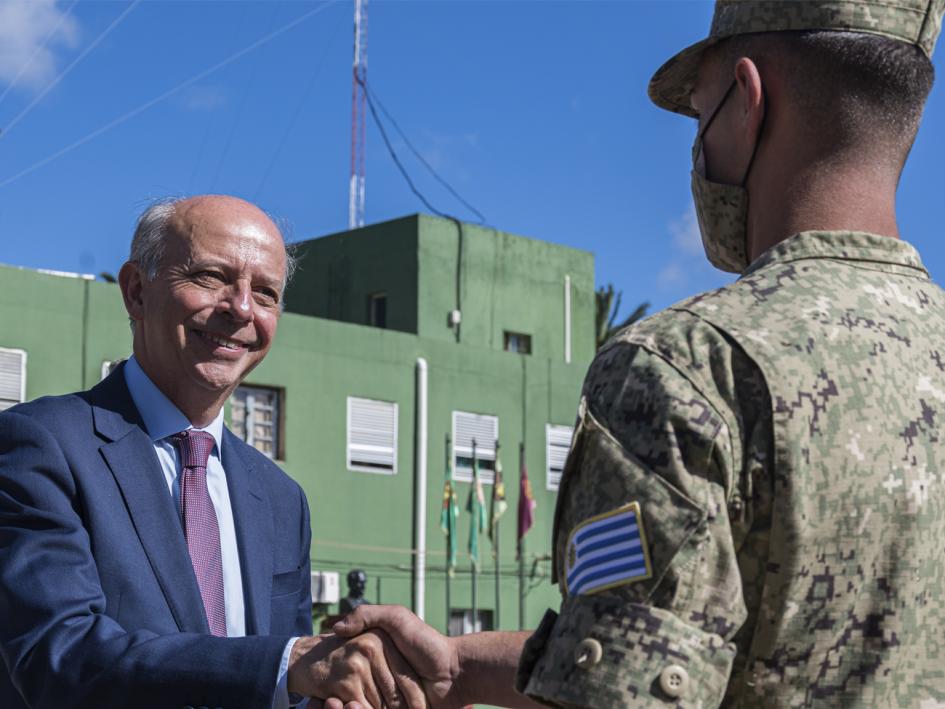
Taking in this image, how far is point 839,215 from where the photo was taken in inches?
103

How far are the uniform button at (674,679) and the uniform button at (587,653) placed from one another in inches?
4.0

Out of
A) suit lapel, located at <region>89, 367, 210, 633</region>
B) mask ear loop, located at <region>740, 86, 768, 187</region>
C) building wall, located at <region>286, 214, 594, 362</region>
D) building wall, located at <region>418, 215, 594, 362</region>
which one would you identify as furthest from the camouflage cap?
building wall, located at <region>286, 214, 594, 362</region>

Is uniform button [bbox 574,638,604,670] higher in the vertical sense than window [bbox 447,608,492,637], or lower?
higher

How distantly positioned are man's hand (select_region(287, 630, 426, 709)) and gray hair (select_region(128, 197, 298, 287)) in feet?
4.17

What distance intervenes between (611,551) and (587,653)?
15cm

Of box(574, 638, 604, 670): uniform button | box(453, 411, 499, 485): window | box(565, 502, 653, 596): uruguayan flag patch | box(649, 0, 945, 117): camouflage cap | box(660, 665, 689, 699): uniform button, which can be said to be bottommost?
box(660, 665, 689, 699): uniform button

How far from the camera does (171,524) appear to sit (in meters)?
4.23

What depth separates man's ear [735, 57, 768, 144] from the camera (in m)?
2.62

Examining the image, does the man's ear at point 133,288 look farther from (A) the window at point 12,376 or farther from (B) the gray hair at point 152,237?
(A) the window at point 12,376

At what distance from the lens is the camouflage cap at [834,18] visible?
8.54ft

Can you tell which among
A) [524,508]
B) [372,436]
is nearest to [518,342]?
[524,508]

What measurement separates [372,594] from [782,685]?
28.1 metres

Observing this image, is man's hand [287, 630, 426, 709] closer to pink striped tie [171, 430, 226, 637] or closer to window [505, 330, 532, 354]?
pink striped tie [171, 430, 226, 637]

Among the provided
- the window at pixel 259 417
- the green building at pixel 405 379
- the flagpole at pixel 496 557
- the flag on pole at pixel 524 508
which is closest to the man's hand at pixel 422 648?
the green building at pixel 405 379
